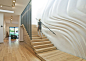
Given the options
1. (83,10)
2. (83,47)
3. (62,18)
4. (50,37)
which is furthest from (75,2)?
(50,37)

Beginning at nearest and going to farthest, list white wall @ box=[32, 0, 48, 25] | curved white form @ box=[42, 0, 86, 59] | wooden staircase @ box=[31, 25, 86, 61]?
wooden staircase @ box=[31, 25, 86, 61] < curved white form @ box=[42, 0, 86, 59] < white wall @ box=[32, 0, 48, 25]

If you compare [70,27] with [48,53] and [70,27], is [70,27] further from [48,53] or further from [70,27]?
[48,53]

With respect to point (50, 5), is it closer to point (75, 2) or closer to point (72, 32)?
point (75, 2)

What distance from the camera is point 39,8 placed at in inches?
299

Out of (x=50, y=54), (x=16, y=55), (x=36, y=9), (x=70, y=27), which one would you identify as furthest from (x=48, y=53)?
(x=36, y=9)

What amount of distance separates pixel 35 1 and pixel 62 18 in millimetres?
4851

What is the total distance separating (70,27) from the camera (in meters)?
3.91

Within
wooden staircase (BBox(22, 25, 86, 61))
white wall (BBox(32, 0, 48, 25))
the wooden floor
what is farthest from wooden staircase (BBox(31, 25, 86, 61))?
white wall (BBox(32, 0, 48, 25))

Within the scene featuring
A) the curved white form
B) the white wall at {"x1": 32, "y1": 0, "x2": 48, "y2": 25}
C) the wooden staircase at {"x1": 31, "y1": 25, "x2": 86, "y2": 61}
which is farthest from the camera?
the white wall at {"x1": 32, "y1": 0, "x2": 48, "y2": 25}

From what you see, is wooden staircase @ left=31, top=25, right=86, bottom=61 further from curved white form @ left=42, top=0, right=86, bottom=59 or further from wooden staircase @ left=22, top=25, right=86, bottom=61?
curved white form @ left=42, top=0, right=86, bottom=59

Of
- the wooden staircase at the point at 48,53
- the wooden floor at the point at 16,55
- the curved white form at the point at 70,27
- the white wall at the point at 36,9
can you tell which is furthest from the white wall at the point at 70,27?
the white wall at the point at 36,9

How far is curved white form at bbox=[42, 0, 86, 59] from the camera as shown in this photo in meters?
3.33

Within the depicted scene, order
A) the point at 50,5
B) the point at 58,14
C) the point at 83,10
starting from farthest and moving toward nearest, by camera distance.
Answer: the point at 50,5
the point at 58,14
the point at 83,10

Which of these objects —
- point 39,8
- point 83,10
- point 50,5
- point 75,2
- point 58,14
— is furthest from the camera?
point 39,8
